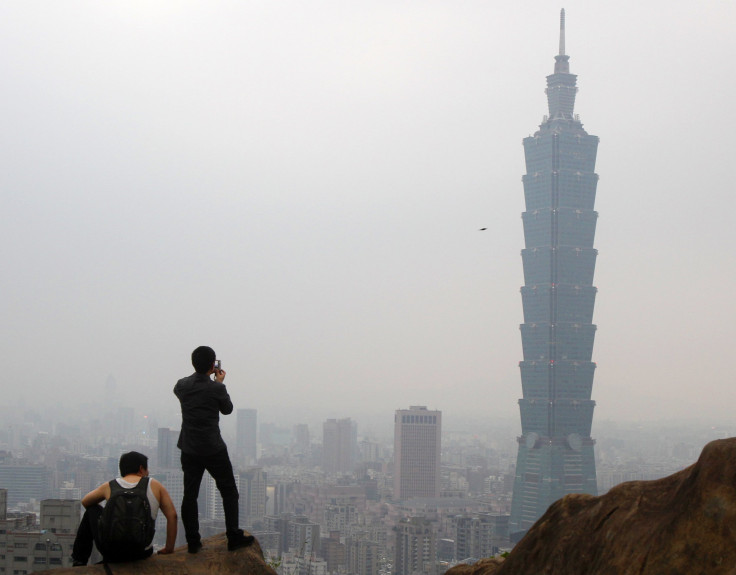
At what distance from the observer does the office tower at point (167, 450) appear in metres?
135

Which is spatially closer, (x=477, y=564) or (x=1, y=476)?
(x=477, y=564)

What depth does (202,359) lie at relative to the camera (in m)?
6.96

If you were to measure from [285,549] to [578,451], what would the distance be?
72617mm

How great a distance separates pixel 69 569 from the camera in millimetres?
6145

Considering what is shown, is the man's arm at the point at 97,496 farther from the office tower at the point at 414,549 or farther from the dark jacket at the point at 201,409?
the office tower at the point at 414,549

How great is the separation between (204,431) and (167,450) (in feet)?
469

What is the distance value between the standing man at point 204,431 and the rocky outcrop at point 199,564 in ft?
0.28

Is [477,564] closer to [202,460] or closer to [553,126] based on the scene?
[202,460]

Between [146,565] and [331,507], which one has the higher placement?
[146,565]

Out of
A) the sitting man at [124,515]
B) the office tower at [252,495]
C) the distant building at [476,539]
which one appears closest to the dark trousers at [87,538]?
the sitting man at [124,515]

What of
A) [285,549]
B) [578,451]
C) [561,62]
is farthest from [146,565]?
[561,62]

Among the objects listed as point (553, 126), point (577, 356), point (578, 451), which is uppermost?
point (553, 126)

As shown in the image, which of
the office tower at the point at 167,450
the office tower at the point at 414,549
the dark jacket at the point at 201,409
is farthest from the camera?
the office tower at the point at 414,549

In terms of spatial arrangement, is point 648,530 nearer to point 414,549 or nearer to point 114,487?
point 114,487
